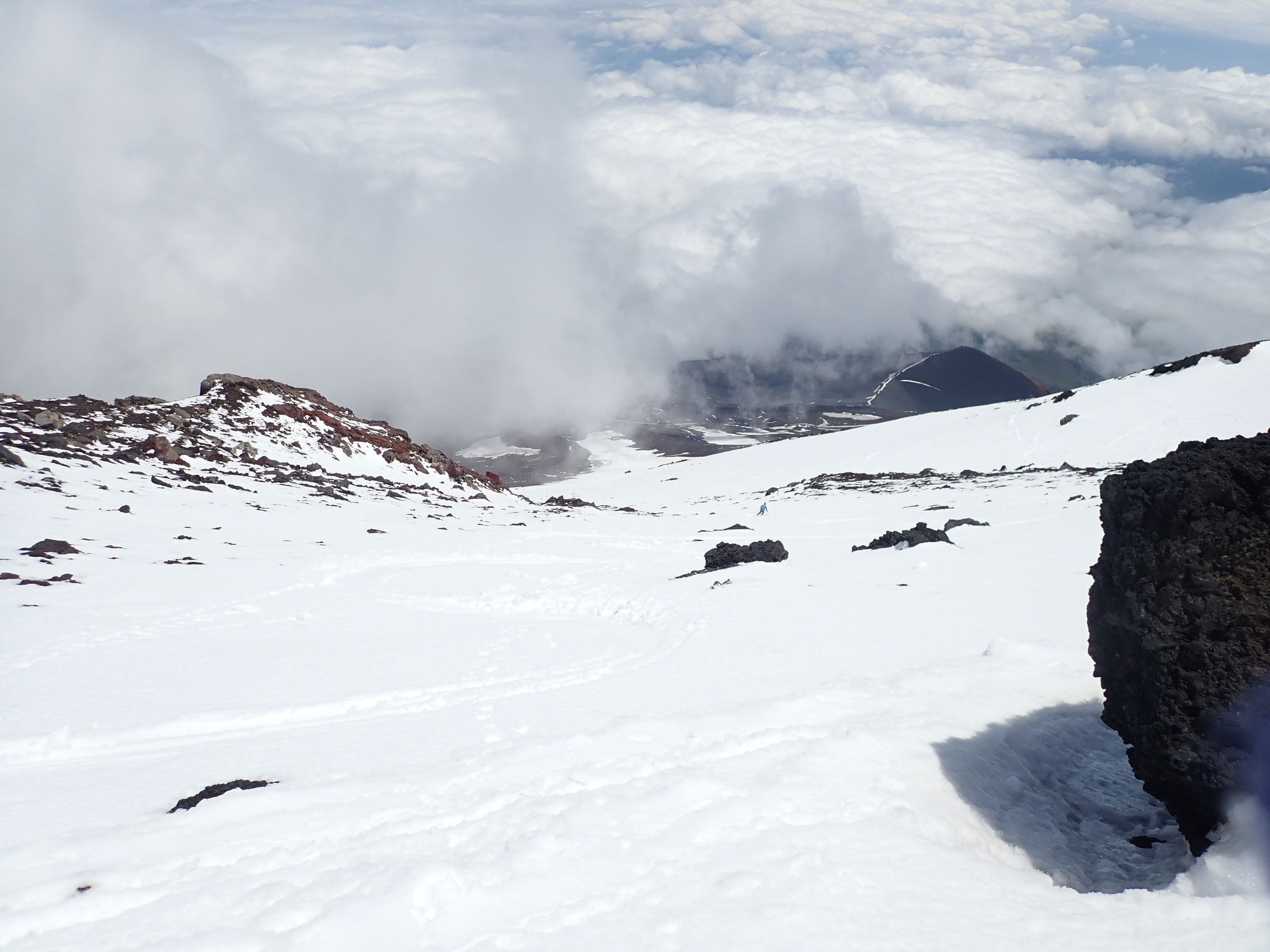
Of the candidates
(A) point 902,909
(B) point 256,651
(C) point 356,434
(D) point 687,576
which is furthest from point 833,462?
(A) point 902,909

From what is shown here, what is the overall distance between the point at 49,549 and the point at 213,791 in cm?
1149

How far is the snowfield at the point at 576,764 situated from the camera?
13.4ft

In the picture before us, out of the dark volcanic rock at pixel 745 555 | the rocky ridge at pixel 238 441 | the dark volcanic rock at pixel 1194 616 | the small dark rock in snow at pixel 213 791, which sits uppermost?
the rocky ridge at pixel 238 441

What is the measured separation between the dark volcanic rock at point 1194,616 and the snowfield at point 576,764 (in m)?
0.47

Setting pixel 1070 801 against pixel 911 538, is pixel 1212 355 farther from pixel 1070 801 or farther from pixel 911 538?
pixel 1070 801

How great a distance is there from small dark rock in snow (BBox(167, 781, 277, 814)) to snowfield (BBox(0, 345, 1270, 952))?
22cm

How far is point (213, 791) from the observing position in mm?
5734

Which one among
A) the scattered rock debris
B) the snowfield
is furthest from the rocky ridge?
the scattered rock debris

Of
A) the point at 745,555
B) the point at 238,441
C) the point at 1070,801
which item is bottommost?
the point at 1070,801

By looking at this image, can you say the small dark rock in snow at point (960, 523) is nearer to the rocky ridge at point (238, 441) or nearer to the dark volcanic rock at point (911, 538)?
the dark volcanic rock at point (911, 538)

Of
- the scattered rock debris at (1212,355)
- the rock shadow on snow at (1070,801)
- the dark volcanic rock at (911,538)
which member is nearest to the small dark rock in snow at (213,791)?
the rock shadow on snow at (1070,801)

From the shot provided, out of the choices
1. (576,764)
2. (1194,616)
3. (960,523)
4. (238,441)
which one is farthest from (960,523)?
(238,441)

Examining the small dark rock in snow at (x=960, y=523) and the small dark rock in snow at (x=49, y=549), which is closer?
the small dark rock in snow at (x=49, y=549)

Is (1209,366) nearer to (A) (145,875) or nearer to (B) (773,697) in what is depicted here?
(B) (773,697)
